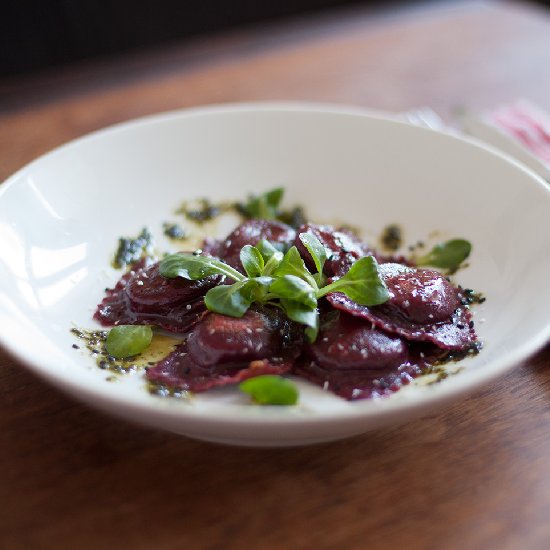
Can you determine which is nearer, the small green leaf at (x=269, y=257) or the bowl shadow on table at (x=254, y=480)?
the bowl shadow on table at (x=254, y=480)

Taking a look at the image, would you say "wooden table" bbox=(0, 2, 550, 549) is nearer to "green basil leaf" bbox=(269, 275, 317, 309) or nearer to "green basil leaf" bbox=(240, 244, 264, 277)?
"green basil leaf" bbox=(269, 275, 317, 309)

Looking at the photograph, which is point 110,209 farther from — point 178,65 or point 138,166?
point 178,65

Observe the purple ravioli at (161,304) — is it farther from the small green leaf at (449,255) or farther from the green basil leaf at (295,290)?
the small green leaf at (449,255)

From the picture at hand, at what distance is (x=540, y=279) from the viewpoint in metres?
1.53

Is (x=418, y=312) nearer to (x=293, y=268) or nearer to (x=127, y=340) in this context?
(x=293, y=268)

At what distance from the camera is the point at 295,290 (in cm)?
136

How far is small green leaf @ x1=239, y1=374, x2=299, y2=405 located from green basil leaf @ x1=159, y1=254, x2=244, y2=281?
35cm

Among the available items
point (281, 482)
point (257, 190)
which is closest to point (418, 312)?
point (281, 482)

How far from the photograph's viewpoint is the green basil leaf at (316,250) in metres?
1.51

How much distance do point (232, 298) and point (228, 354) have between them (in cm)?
12

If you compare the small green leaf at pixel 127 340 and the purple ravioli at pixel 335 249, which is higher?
the purple ravioli at pixel 335 249

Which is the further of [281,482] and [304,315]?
[304,315]

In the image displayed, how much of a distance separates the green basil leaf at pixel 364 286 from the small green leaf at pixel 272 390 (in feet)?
0.91

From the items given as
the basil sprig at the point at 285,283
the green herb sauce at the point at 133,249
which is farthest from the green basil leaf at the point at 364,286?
the green herb sauce at the point at 133,249
